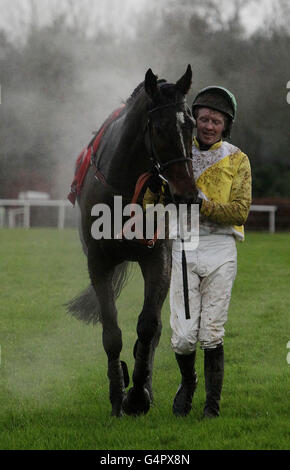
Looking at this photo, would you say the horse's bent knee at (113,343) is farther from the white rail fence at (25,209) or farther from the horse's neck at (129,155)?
the white rail fence at (25,209)

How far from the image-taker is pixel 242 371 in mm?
5121

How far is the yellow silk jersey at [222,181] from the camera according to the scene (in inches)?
149

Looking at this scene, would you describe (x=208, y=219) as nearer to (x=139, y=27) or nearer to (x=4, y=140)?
(x=139, y=27)

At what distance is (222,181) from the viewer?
380 centimetres

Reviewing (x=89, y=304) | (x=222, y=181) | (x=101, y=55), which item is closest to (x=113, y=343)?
(x=222, y=181)

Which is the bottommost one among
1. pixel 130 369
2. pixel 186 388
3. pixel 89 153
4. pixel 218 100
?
pixel 130 369

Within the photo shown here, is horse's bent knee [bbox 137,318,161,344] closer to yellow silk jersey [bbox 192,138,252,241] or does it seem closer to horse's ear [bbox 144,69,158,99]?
yellow silk jersey [bbox 192,138,252,241]

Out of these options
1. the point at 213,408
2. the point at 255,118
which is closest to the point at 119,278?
the point at 213,408

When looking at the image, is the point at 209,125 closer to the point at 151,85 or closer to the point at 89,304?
the point at 151,85

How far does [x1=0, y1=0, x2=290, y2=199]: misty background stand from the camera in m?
8.15

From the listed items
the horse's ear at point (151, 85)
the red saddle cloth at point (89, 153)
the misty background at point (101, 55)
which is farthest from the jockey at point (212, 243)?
the misty background at point (101, 55)

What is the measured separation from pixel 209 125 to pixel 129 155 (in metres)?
0.50

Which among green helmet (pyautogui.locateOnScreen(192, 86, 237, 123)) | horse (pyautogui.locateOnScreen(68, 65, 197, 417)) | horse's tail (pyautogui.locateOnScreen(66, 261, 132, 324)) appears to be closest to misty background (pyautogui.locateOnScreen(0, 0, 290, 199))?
horse's tail (pyautogui.locateOnScreen(66, 261, 132, 324))

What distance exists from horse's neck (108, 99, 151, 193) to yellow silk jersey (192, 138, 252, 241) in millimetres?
316
